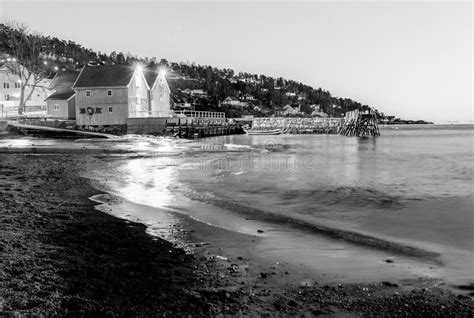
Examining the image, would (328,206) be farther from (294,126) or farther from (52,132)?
(294,126)

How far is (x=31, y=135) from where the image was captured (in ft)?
144

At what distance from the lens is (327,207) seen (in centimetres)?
1405

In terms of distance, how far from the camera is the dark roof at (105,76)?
2071 inches

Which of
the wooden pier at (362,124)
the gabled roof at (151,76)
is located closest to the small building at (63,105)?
the gabled roof at (151,76)

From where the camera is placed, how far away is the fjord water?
7711 mm

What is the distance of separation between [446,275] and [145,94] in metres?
55.9

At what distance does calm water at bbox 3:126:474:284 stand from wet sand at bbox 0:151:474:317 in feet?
2.59

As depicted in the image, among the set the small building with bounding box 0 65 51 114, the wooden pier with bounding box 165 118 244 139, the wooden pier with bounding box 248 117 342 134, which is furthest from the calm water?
the wooden pier with bounding box 248 117 342 134

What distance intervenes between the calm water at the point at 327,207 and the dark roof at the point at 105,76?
29.1 m

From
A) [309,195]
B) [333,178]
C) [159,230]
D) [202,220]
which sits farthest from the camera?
[333,178]

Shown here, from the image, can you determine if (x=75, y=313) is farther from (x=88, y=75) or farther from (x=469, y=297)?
(x=88, y=75)

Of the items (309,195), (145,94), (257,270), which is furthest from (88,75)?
(257,270)

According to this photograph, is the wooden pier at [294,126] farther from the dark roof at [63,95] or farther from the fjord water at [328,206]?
the fjord water at [328,206]

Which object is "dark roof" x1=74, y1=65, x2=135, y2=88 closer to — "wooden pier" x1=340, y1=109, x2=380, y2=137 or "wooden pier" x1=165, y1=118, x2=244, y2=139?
"wooden pier" x1=165, y1=118, x2=244, y2=139
